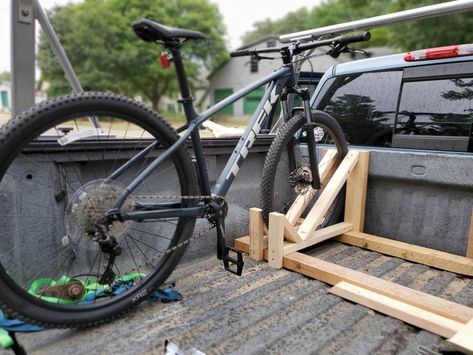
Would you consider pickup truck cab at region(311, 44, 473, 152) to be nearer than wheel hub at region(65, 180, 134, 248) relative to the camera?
No

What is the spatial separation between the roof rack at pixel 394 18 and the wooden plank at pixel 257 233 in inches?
46.2

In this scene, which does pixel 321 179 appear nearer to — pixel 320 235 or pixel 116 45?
pixel 320 235

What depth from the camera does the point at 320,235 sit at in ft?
7.29

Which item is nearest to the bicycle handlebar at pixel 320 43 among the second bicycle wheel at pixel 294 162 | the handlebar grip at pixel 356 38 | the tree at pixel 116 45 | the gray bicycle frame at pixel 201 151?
the handlebar grip at pixel 356 38

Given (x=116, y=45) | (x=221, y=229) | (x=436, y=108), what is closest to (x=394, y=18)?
(x=436, y=108)

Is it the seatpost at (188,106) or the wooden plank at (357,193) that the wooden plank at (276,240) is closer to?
the seatpost at (188,106)

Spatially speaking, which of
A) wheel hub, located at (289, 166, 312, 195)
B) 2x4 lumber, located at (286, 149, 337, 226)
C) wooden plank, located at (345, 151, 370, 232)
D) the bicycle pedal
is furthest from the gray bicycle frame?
wooden plank, located at (345, 151, 370, 232)

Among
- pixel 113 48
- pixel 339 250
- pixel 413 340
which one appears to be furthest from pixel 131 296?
pixel 113 48

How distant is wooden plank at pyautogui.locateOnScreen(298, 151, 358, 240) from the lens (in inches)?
85.5

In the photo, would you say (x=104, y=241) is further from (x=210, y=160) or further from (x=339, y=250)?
(x=339, y=250)

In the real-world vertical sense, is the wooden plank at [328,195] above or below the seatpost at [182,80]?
below

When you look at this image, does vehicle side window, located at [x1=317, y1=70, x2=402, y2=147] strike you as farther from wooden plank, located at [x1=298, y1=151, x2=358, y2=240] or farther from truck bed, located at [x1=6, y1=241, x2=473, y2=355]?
truck bed, located at [x1=6, y1=241, x2=473, y2=355]

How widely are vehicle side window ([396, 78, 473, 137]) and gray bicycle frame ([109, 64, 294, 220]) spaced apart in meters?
0.74

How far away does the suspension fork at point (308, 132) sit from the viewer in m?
2.17
